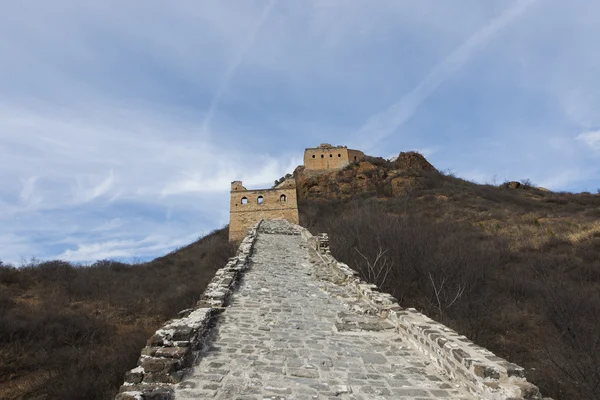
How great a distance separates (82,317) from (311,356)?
11592 millimetres

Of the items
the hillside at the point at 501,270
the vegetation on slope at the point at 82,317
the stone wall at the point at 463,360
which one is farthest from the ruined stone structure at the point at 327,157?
the stone wall at the point at 463,360

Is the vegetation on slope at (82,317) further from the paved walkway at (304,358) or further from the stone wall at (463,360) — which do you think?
the stone wall at (463,360)

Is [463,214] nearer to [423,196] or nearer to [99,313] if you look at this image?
[423,196]

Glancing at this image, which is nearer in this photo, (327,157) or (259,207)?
(259,207)

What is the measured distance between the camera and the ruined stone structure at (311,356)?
11.8ft

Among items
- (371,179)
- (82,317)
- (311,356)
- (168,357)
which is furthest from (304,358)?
(371,179)

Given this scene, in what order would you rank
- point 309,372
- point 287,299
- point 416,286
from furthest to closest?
1. point 416,286
2. point 287,299
3. point 309,372

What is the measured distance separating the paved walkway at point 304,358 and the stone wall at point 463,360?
0.16 meters

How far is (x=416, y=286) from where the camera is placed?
16.0 metres

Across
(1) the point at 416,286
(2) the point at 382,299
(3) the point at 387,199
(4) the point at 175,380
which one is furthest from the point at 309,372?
(3) the point at 387,199

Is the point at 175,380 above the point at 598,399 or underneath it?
above

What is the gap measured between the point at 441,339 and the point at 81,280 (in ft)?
62.2

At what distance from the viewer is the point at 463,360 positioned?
3.90 metres

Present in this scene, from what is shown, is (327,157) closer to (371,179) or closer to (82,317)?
(371,179)
